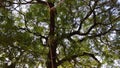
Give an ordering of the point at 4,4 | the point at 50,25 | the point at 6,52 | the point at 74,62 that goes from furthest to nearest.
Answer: the point at 74,62 → the point at 50,25 → the point at 6,52 → the point at 4,4

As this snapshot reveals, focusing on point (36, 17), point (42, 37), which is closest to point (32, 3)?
point (36, 17)

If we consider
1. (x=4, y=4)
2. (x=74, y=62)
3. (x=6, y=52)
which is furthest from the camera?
(x=74, y=62)

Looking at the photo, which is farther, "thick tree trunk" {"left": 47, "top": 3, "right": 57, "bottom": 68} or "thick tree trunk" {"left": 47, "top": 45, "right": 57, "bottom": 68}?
"thick tree trunk" {"left": 47, "top": 45, "right": 57, "bottom": 68}

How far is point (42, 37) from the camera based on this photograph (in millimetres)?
5547

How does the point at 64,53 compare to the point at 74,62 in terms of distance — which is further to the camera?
the point at 74,62

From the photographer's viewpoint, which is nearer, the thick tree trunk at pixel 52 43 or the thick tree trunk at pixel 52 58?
the thick tree trunk at pixel 52 43

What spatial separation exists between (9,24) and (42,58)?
79cm

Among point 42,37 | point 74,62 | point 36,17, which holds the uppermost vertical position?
point 36,17

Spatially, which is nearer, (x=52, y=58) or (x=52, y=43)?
(x=52, y=43)

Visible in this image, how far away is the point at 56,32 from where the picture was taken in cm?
512

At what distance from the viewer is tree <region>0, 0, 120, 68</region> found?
4.79 metres

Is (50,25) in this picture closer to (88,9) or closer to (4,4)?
(88,9)

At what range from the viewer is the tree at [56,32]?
479cm

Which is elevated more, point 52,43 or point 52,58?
point 52,43
